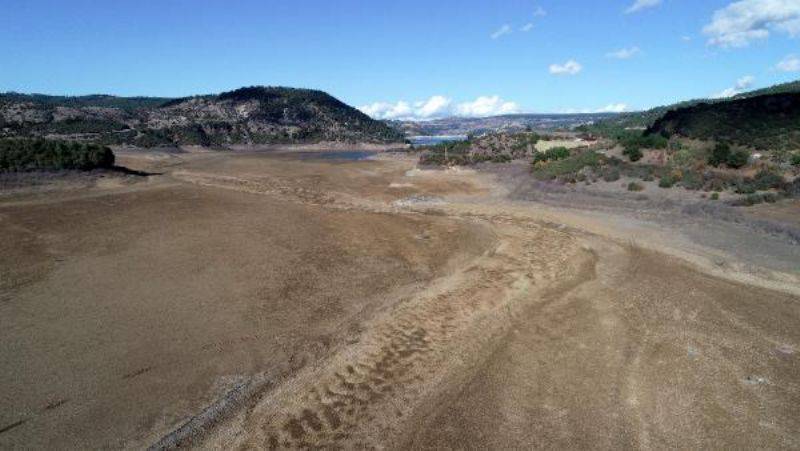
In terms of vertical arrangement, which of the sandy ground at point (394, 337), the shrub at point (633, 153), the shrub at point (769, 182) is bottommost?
the sandy ground at point (394, 337)

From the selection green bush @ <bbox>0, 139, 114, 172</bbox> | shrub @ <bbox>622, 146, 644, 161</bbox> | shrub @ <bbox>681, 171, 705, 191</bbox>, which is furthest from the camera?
shrub @ <bbox>622, 146, 644, 161</bbox>

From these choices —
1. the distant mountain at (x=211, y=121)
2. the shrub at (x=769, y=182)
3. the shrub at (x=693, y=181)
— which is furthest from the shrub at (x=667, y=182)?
the distant mountain at (x=211, y=121)

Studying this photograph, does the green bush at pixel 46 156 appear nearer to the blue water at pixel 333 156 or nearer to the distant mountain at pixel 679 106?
the blue water at pixel 333 156

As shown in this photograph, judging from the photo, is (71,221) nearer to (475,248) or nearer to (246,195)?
(246,195)

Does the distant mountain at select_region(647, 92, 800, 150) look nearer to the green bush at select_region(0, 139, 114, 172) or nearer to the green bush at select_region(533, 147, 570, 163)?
the green bush at select_region(533, 147, 570, 163)

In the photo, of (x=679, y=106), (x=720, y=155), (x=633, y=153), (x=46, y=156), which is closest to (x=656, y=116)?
(x=679, y=106)

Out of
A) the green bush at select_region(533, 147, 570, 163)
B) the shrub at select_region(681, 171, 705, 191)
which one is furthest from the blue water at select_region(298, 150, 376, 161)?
the shrub at select_region(681, 171, 705, 191)
